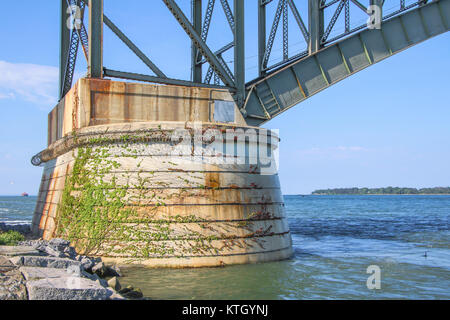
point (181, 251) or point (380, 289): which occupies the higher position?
point (181, 251)

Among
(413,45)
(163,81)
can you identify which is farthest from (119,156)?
(413,45)

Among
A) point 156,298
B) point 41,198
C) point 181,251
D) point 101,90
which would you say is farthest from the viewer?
point 41,198

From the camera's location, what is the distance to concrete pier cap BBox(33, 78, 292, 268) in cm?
1086

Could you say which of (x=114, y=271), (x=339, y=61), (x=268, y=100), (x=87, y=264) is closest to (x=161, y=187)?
(x=114, y=271)

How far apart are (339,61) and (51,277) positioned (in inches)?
577

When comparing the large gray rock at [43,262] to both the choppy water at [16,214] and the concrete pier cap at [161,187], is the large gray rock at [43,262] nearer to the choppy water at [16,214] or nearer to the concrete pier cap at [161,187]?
the concrete pier cap at [161,187]

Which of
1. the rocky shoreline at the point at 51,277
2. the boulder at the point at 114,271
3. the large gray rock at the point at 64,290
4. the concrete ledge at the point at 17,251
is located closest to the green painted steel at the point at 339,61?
the boulder at the point at 114,271

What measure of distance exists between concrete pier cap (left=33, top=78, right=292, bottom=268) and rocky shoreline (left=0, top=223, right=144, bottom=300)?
1.36 m

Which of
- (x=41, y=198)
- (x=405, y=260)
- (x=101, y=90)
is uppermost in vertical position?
(x=101, y=90)

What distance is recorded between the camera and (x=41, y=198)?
56.9ft

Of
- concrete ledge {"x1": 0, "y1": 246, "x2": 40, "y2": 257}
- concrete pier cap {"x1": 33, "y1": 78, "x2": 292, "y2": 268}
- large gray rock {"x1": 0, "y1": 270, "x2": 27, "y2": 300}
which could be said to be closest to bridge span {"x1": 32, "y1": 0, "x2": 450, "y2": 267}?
concrete pier cap {"x1": 33, "y1": 78, "x2": 292, "y2": 268}

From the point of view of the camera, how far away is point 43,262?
7926mm

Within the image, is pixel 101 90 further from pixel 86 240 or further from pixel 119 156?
pixel 86 240

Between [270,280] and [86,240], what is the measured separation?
4721mm
